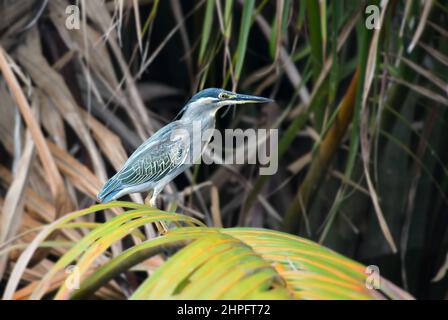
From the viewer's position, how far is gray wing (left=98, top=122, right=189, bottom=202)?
756 mm

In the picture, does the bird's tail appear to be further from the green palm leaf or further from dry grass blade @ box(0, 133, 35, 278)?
dry grass blade @ box(0, 133, 35, 278)

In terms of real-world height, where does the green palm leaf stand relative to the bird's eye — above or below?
below

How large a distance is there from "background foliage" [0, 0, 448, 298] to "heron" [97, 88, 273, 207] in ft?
0.42

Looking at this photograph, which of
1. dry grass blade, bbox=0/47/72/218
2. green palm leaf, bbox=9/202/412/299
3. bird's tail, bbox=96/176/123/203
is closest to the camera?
green palm leaf, bbox=9/202/412/299

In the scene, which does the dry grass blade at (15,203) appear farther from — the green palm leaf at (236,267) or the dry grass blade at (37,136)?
the green palm leaf at (236,267)

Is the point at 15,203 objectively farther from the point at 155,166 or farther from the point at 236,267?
the point at 236,267

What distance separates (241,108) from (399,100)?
31 cm

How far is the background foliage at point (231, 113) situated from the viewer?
3.43ft

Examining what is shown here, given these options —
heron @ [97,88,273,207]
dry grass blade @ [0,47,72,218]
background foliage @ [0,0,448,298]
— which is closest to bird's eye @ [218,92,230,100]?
heron @ [97,88,273,207]

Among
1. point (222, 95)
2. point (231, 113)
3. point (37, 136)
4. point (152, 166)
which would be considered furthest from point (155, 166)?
point (231, 113)

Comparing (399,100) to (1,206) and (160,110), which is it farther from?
(1,206)

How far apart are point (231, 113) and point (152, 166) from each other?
564mm

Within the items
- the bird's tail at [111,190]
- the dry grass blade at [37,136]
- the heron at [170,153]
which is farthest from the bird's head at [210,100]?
the dry grass blade at [37,136]

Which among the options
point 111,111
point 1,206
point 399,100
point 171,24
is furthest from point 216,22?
point 1,206
